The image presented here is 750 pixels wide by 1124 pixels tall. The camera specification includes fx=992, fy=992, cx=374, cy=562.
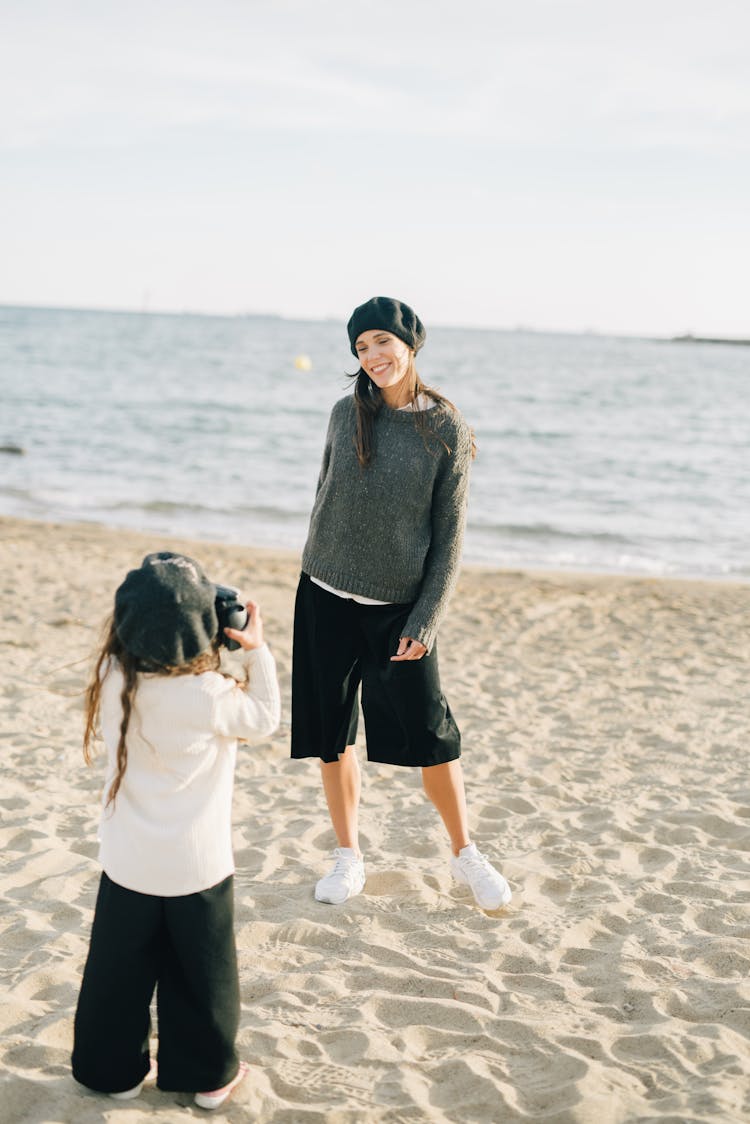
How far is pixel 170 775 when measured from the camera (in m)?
2.19

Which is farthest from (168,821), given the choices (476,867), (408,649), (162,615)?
(476,867)

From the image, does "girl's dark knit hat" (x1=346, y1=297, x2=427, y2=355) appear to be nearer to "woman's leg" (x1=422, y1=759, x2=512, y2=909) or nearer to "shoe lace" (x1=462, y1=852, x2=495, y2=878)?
"woman's leg" (x1=422, y1=759, x2=512, y2=909)

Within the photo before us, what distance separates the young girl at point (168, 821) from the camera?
84.2 inches

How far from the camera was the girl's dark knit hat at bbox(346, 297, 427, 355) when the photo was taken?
3.11 meters

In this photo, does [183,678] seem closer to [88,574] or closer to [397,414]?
[397,414]

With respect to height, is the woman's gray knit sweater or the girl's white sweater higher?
the woman's gray knit sweater

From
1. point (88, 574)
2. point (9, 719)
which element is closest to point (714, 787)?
point (9, 719)

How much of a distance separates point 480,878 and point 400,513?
52.0 inches

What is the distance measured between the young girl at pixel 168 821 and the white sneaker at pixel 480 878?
4.30 feet

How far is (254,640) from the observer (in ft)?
7.48

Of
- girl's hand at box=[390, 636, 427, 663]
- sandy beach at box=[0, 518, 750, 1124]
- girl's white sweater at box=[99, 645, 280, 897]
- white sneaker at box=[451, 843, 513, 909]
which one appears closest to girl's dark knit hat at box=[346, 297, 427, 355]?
girl's hand at box=[390, 636, 427, 663]

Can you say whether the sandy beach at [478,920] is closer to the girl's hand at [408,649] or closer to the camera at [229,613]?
the girl's hand at [408,649]

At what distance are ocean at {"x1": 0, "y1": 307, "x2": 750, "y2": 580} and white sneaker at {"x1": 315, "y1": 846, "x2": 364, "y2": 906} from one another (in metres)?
1.69

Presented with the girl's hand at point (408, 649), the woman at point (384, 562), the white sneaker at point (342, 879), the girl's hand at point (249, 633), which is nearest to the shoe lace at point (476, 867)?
the woman at point (384, 562)
